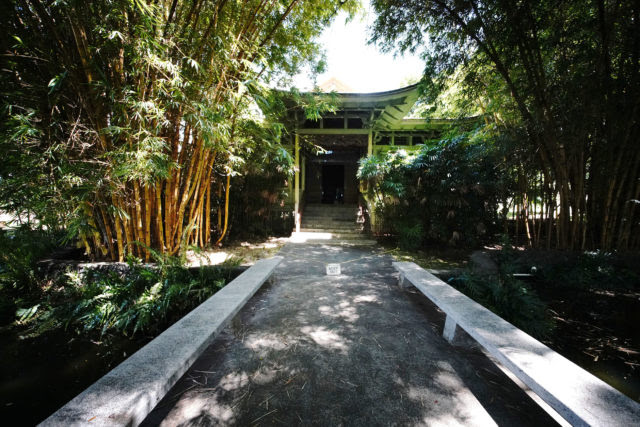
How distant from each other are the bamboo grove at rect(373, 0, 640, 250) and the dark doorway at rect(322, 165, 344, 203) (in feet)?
23.9

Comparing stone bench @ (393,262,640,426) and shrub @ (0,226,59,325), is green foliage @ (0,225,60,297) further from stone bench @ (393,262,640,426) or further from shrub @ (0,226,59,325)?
stone bench @ (393,262,640,426)

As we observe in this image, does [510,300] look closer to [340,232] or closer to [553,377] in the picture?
[553,377]

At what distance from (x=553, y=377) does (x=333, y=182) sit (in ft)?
34.3

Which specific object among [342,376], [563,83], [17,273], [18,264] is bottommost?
[342,376]

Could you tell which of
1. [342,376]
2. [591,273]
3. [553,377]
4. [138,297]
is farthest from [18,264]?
[591,273]

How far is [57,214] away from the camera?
2447 mm

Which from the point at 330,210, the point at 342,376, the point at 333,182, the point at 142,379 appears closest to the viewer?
the point at 142,379

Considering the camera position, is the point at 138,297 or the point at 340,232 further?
the point at 340,232

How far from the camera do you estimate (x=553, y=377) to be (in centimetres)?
101

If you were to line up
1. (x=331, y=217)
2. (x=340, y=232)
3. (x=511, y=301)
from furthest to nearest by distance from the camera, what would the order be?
1. (x=331, y=217)
2. (x=340, y=232)
3. (x=511, y=301)

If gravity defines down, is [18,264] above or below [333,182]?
below

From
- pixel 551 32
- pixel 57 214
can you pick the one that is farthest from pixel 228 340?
pixel 551 32

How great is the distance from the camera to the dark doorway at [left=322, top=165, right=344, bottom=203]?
11.1 metres

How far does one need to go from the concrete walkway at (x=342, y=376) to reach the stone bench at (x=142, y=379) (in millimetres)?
283
